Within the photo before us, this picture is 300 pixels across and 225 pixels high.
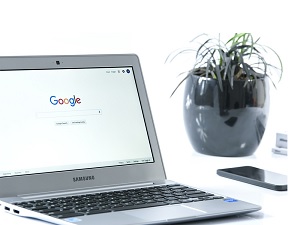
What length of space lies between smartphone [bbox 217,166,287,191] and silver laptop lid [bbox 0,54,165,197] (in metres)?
0.18

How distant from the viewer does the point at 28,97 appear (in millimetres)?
1399

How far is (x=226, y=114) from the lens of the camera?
5.84 feet

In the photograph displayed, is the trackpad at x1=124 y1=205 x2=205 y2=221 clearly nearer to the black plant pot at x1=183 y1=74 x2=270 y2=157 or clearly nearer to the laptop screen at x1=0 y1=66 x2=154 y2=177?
the laptop screen at x1=0 y1=66 x2=154 y2=177

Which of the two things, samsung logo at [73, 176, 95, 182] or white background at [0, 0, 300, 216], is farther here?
white background at [0, 0, 300, 216]

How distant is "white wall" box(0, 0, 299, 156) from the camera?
1.76 metres

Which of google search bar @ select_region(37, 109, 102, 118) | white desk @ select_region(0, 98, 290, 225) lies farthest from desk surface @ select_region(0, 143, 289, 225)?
google search bar @ select_region(37, 109, 102, 118)

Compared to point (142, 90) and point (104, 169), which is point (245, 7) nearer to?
point (142, 90)

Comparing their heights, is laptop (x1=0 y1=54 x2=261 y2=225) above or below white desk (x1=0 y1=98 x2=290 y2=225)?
above

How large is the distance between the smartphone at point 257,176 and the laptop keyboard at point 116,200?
0.19 metres

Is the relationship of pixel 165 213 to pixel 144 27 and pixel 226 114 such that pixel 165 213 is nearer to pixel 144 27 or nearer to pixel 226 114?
pixel 226 114

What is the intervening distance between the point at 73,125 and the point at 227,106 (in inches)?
18.9

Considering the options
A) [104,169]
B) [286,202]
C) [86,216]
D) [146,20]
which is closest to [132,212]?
[86,216]

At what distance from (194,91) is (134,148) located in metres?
0.37

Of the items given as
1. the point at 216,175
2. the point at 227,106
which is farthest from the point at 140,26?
the point at 216,175
